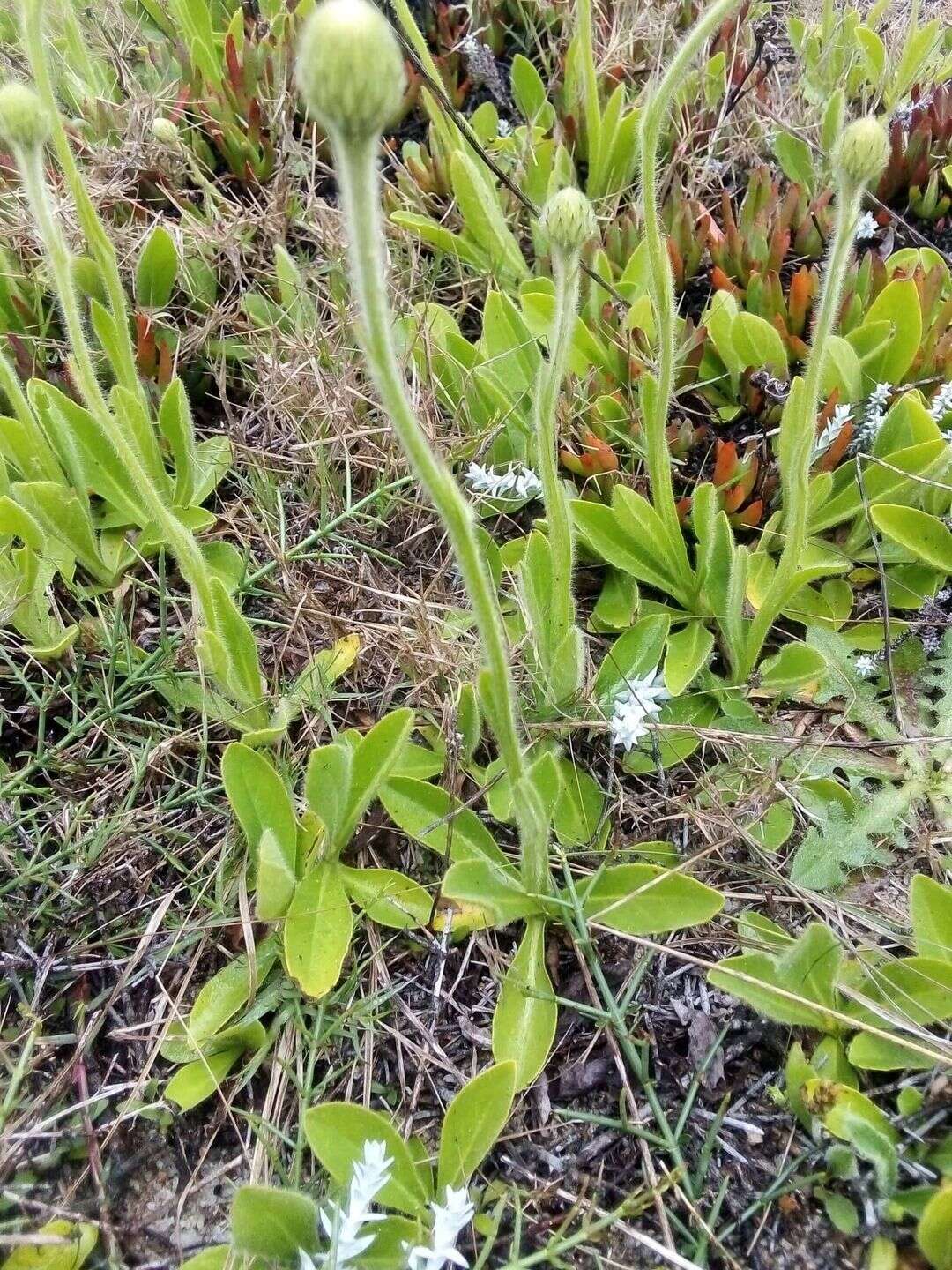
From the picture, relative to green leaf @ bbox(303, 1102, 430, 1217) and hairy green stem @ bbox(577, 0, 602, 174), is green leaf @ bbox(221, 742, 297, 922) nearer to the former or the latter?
green leaf @ bbox(303, 1102, 430, 1217)

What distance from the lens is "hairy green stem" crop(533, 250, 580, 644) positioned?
158 centimetres

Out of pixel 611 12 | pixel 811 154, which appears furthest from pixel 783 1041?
pixel 611 12

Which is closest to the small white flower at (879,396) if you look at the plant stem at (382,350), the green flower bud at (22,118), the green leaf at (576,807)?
the green leaf at (576,807)

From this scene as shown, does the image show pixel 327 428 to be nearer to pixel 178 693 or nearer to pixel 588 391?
pixel 588 391

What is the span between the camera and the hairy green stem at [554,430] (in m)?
1.58

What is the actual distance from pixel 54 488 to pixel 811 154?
111 inches

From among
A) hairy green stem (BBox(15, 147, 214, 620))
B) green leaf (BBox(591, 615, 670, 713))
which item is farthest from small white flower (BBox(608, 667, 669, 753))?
hairy green stem (BBox(15, 147, 214, 620))

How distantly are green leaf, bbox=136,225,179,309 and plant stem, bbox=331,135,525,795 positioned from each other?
77.0 inches

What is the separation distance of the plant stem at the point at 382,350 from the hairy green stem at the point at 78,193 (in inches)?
42.1

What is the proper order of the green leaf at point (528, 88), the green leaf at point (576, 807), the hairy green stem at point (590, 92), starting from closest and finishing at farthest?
the green leaf at point (576, 807) < the hairy green stem at point (590, 92) < the green leaf at point (528, 88)

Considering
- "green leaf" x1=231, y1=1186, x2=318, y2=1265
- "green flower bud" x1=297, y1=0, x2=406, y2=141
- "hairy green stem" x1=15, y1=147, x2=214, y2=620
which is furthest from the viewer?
"hairy green stem" x1=15, y1=147, x2=214, y2=620

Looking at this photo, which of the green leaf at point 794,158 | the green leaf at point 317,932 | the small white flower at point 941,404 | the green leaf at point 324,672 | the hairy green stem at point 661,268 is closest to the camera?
the hairy green stem at point 661,268

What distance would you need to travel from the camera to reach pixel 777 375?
2.61 m

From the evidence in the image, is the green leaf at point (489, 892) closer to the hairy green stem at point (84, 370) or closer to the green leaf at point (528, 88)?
the hairy green stem at point (84, 370)
